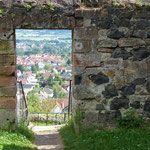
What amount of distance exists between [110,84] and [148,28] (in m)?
1.36

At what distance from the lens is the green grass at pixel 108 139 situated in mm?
4277

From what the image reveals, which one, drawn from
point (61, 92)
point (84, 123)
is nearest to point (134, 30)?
point (84, 123)

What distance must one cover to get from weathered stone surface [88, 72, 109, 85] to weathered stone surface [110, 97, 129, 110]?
45 cm

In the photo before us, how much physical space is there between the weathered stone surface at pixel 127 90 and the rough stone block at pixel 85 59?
0.80 m

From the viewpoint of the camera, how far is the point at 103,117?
5184 mm

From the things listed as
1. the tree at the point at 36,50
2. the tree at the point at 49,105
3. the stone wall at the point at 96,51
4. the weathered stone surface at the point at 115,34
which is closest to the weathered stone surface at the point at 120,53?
the stone wall at the point at 96,51

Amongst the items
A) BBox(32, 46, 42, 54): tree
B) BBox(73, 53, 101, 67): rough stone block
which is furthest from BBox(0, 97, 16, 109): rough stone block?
BBox(32, 46, 42, 54): tree

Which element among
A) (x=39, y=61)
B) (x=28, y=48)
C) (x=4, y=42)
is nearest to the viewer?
(x=4, y=42)

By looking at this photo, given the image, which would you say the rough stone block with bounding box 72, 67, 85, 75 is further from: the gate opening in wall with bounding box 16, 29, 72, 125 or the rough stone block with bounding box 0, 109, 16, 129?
the gate opening in wall with bounding box 16, 29, 72, 125

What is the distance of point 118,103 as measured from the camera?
5176 mm

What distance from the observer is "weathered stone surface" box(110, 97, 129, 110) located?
516cm

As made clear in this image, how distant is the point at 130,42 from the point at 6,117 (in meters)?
2.89

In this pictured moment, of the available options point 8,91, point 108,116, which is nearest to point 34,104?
point 8,91

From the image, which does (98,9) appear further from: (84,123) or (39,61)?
(39,61)
